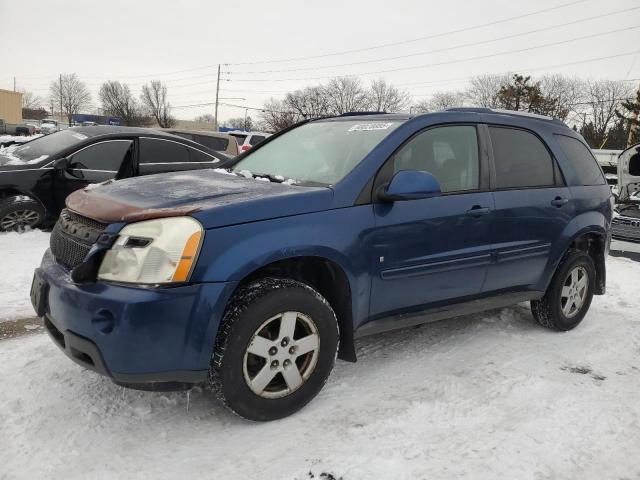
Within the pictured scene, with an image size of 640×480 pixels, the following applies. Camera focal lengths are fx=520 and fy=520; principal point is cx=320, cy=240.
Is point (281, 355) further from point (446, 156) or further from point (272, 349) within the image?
point (446, 156)

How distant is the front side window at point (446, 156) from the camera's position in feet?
11.0

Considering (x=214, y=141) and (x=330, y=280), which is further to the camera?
(x=214, y=141)

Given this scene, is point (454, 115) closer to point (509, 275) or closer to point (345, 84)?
point (509, 275)

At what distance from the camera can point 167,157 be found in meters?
7.53

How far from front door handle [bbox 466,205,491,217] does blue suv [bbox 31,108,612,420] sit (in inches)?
0.6

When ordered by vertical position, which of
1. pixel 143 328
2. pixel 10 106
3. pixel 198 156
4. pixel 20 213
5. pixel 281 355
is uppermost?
pixel 10 106

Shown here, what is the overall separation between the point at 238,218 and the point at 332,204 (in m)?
0.58

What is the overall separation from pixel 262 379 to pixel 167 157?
5.56m

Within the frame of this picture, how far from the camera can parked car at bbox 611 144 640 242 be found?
817 cm

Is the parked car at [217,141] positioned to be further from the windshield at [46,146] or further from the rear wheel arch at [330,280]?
the rear wheel arch at [330,280]

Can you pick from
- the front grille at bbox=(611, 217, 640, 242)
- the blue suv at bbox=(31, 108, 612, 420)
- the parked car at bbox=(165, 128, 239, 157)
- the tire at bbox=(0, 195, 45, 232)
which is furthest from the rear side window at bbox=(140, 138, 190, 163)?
the front grille at bbox=(611, 217, 640, 242)

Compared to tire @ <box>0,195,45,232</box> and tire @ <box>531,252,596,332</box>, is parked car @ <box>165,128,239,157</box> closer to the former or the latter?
tire @ <box>0,195,45,232</box>

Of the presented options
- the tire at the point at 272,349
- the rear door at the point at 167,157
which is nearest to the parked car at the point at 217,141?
the rear door at the point at 167,157

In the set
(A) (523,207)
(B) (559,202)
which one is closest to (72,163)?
(A) (523,207)
